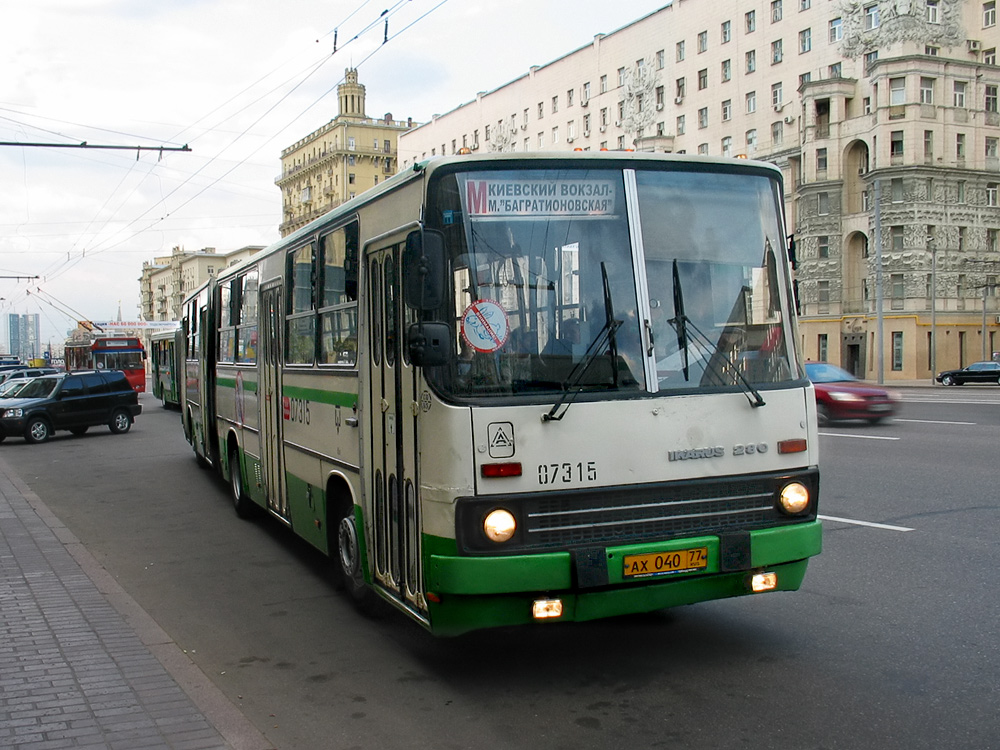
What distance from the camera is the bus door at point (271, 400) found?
927cm

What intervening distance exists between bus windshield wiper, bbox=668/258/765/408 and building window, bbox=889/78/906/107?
2340 inches

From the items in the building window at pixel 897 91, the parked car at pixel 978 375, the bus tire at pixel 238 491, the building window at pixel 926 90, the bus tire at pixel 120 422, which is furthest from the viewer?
the building window at pixel 926 90

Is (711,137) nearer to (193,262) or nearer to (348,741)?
(348,741)

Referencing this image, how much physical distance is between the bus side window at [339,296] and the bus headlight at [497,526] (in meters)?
1.90

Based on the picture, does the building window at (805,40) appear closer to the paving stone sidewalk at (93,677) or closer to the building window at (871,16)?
the building window at (871,16)

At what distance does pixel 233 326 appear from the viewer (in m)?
11.9

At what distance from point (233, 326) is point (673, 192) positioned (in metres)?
7.37

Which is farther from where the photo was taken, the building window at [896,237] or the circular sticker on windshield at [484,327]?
the building window at [896,237]

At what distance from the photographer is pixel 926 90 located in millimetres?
59219

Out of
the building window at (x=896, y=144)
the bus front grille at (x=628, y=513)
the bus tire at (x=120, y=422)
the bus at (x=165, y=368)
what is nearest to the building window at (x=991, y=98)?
the building window at (x=896, y=144)

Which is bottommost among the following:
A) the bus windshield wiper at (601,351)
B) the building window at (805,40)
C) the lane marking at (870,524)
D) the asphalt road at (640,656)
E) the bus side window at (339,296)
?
the asphalt road at (640,656)

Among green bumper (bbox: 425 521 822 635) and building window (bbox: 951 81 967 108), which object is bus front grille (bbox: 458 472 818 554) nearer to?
green bumper (bbox: 425 521 822 635)

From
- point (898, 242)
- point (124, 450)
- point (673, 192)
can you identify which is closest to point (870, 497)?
point (673, 192)

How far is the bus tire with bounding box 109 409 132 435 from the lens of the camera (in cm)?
2697
